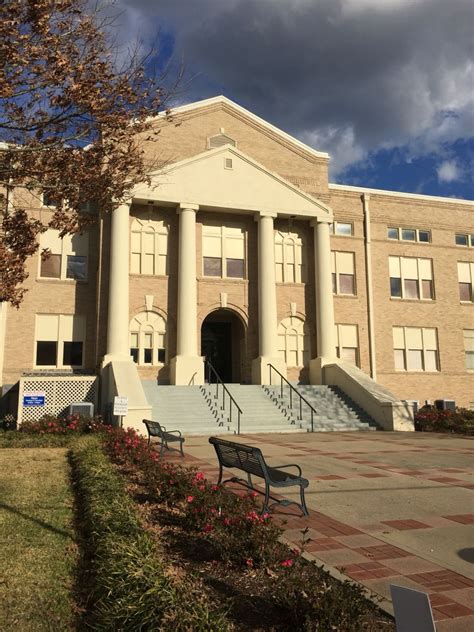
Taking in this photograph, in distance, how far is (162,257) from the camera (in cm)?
2516

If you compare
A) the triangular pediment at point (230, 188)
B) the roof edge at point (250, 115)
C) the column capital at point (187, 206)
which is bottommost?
the column capital at point (187, 206)

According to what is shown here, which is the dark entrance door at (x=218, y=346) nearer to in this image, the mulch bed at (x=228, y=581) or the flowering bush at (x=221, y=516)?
the flowering bush at (x=221, y=516)

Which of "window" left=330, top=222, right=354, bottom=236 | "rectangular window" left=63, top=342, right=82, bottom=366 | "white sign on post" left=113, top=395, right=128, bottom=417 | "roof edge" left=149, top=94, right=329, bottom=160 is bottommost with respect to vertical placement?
"white sign on post" left=113, top=395, right=128, bottom=417

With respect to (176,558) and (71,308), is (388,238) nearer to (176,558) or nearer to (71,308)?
(71,308)

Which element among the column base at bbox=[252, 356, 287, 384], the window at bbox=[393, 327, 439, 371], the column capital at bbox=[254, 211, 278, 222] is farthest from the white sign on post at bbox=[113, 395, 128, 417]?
the window at bbox=[393, 327, 439, 371]

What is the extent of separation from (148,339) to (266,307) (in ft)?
18.0

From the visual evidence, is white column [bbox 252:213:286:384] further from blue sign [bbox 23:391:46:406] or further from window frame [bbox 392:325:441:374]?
blue sign [bbox 23:391:46:406]

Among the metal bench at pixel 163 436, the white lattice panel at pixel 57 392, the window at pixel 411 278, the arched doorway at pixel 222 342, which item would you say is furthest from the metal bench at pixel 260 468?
the window at pixel 411 278

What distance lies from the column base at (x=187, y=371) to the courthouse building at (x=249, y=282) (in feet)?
0.20

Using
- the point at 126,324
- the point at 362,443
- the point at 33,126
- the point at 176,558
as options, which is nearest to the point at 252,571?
the point at 176,558

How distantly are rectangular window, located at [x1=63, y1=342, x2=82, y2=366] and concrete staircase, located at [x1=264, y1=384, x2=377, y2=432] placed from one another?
840 centimetres

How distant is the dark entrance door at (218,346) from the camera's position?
91.4 ft

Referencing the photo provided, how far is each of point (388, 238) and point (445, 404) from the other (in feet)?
33.1

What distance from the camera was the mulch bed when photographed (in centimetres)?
384
